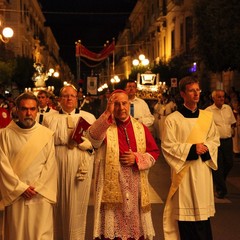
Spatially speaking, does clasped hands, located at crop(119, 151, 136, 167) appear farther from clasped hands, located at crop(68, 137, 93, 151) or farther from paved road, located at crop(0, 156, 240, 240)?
paved road, located at crop(0, 156, 240, 240)

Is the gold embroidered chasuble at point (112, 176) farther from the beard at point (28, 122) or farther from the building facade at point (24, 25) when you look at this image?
the building facade at point (24, 25)

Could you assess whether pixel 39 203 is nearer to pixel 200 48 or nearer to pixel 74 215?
pixel 74 215

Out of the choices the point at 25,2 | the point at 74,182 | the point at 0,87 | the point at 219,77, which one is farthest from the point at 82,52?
the point at 74,182

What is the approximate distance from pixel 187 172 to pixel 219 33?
50.3 feet

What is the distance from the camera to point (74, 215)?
681 centimetres

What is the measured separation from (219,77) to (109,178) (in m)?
26.3

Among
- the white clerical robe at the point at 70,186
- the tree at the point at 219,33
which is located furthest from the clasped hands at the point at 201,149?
the tree at the point at 219,33

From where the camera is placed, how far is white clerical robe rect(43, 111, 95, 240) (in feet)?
22.2

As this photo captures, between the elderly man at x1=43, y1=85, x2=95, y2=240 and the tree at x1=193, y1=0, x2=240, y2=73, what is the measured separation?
44.4 ft

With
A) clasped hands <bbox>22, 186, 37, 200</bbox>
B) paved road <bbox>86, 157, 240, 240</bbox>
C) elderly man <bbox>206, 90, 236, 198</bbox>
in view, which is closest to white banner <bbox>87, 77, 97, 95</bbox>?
paved road <bbox>86, 157, 240, 240</bbox>

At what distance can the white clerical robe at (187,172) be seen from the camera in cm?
614

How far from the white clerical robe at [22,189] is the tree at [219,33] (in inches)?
578

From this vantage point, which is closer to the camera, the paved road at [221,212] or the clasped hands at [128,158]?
the clasped hands at [128,158]

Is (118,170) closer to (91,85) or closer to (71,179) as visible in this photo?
(71,179)
